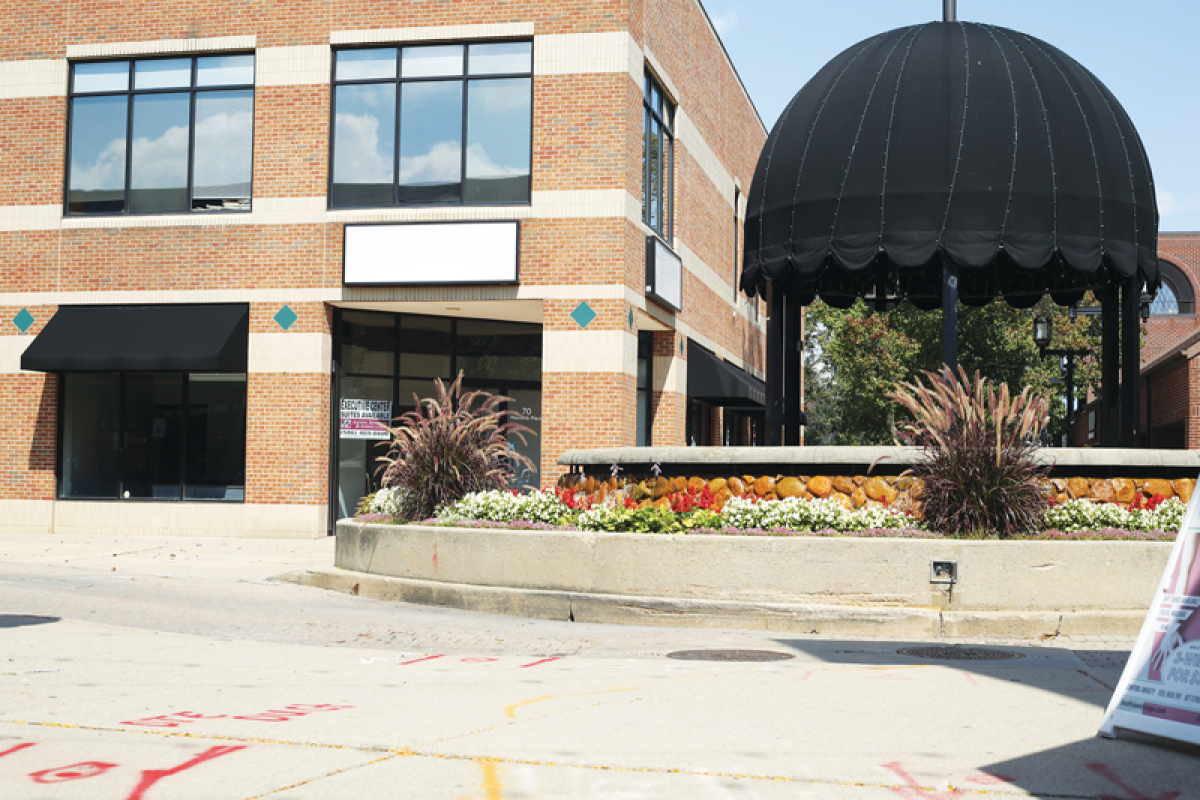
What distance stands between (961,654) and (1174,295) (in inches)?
2385

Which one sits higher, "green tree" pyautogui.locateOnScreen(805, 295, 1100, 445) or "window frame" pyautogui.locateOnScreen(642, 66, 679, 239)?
"window frame" pyautogui.locateOnScreen(642, 66, 679, 239)

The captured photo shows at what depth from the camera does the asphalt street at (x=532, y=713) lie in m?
5.45

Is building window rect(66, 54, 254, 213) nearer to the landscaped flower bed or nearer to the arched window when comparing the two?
the landscaped flower bed

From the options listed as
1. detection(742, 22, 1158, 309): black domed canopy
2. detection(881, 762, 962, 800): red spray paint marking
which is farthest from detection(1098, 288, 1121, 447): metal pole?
detection(881, 762, 962, 800): red spray paint marking

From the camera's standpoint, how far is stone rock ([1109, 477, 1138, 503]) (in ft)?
41.4

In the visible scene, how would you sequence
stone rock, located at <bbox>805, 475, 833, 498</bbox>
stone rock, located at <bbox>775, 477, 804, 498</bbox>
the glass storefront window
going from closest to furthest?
1. stone rock, located at <bbox>805, 475, 833, 498</bbox>
2. stone rock, located at <bbox>775, 477, 804, 498</bbox>
3. the glass storefront window

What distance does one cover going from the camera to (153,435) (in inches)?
910

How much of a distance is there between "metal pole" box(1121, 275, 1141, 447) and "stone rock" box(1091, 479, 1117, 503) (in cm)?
345

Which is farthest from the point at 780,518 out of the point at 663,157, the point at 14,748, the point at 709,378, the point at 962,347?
the point at 962,347

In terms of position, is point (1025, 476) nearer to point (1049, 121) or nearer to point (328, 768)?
point (1049, 121)

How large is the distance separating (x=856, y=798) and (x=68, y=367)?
791 inches

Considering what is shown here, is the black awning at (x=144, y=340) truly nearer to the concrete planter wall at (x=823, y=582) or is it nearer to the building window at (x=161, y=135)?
the building window at (x=161, y=135)

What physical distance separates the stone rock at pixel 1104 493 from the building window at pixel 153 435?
15695 mm

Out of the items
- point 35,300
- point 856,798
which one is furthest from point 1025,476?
point 35,300
